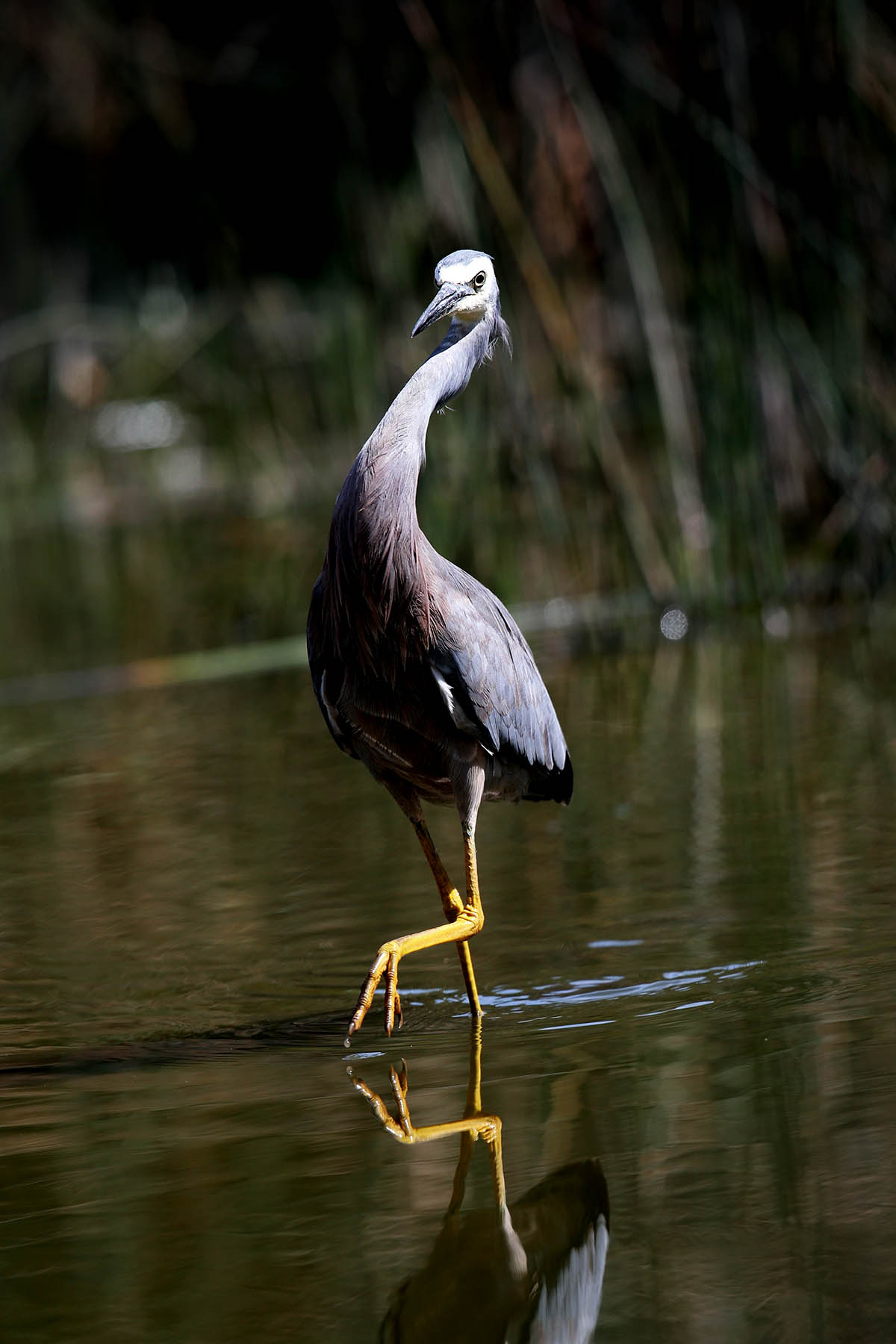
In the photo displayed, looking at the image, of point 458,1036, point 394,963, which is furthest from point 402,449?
point 458,1036

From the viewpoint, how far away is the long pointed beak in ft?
14.5

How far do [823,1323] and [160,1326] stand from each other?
3.00 feet

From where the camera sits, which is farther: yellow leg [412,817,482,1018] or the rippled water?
yellow leg [412,817,482,1018]

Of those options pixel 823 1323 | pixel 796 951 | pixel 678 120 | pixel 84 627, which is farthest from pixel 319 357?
pixel 823 1323

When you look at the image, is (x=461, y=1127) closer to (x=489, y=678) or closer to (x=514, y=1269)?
(x=514, y=1269)

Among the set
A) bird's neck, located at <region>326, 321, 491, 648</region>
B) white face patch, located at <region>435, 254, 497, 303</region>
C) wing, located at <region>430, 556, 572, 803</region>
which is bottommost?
wing, located at <region>430, 556, 572, 803</region>

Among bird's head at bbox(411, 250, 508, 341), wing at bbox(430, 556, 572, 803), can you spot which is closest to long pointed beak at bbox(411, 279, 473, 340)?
bird's head at bbox(411, 250, 508, 341)

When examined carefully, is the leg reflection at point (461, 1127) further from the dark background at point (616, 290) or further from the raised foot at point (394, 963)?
the dark background at point (616, 290)

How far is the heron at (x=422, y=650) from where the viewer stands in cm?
447

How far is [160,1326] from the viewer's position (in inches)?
110

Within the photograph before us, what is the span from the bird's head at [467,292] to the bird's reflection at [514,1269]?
2.03m

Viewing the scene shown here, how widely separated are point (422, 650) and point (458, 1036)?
874mm

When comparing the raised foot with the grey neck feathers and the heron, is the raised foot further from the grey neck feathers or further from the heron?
the grey neck feathers

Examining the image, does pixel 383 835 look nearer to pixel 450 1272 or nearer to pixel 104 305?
pixel 450 1272
